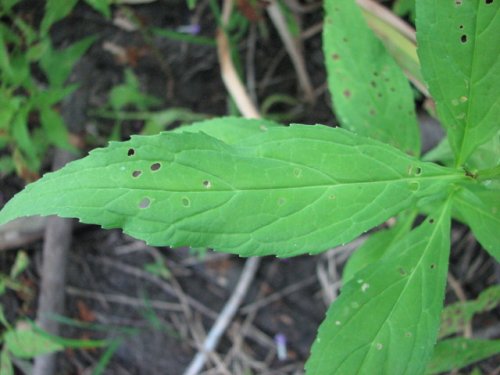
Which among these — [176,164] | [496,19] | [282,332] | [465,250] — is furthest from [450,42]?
[282,332]

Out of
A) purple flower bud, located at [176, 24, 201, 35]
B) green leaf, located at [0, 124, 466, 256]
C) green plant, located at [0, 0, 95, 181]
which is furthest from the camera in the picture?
purple flower bud, located at [176, 24, 201, 35]

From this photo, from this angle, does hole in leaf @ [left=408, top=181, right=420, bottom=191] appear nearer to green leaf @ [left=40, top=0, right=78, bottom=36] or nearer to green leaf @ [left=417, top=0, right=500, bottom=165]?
green leaf @ [left=417, top=0, right=500, bottom=165]

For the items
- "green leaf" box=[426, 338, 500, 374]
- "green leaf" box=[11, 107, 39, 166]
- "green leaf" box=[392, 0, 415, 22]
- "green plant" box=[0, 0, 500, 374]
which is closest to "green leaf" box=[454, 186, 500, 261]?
"green plant" box=[0, 0, 500, 374]

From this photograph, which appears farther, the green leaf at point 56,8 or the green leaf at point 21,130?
the green leaf at point 21,130

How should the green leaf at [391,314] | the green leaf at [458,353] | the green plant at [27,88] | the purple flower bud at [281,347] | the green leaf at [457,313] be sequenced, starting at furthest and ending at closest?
the purple flower bud at [281,347]
the green plant at [27,88]
the green leaf at [457,313]
the green leaf at [458,353]
the green leaf at [391,314]

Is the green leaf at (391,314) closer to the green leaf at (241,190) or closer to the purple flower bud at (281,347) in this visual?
the green leaf at (241,190)

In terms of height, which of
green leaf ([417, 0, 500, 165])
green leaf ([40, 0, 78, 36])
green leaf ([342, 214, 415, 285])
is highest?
green leaf ([417, 0, 500, 165])

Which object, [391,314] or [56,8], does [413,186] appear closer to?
[391,314]

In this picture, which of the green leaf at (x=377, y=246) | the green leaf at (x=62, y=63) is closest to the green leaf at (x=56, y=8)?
the green leaf at (x=62, y=63)
